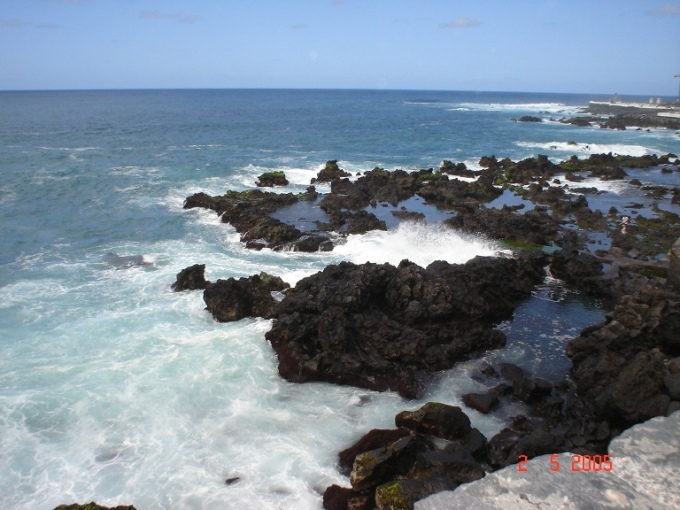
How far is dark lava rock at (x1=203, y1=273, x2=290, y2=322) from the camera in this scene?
20969 mm

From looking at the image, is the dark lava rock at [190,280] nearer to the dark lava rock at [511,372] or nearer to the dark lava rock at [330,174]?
the dark lava rock at [511,372]

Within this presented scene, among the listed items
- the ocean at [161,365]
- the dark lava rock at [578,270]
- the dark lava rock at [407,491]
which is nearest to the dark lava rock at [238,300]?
the ocean at [161,365]

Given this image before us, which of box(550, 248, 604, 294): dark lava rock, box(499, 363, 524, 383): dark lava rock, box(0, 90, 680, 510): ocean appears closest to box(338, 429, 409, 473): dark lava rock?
box(0, 90, 680, 510): ocean

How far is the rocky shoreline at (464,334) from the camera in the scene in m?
12.9

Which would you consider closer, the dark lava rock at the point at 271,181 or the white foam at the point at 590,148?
the dark lava rock at the point at 271,181

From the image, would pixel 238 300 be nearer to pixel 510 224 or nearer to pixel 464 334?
pixel 464 334

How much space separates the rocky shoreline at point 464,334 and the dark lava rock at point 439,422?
0.10ft

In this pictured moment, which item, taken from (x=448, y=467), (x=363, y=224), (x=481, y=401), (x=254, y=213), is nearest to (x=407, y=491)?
(x=448, y=467)

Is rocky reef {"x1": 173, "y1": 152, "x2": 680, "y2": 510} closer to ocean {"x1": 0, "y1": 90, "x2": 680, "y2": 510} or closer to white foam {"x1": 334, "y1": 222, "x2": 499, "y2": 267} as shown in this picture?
ocean {"x1": 0, "y1": 90, "x2": 680, "y2": 510}

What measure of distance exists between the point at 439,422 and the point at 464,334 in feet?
19.0

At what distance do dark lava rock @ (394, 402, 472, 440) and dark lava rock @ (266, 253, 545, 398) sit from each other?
6.63 feet

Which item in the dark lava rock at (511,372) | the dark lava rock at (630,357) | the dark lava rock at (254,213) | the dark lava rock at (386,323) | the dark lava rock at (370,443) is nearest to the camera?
the dark lava rock at (370,443)

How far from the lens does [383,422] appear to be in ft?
49.2

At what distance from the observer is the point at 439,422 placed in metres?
13.8
